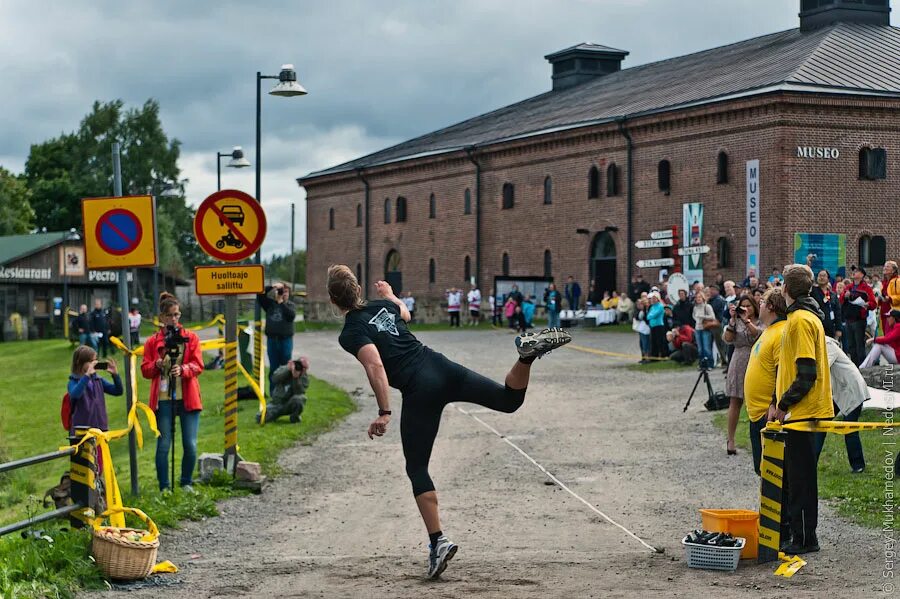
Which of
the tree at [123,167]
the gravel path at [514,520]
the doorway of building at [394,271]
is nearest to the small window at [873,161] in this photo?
the gravel path at [514,520]

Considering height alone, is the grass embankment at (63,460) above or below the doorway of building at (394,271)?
below

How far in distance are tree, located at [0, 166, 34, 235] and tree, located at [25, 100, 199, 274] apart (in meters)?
1.61

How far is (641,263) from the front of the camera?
155 feet

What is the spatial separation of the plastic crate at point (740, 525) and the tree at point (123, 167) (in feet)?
271

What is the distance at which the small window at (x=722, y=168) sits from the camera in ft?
149

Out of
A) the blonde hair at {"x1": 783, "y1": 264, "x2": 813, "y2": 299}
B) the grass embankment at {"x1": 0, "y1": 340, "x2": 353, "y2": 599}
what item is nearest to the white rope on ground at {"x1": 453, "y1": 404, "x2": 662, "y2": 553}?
the blonde hair at {"x1": 783, "y1": 264, "x2": 813, "y2": 299}

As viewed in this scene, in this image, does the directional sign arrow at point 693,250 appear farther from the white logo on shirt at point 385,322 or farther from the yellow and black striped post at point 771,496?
the white logo on shirt at point 385,322

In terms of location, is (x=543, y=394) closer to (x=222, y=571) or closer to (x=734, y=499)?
(x=734, y=499)

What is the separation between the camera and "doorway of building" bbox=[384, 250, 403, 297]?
6481cm

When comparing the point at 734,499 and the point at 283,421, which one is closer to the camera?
the point at 734,499

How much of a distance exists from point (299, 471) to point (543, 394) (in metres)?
A: 9.29

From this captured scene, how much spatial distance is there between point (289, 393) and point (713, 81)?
32174 millimetres

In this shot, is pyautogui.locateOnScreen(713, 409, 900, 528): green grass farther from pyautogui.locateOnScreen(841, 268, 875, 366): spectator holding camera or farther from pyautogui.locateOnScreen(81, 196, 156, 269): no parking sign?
pyautogui.locateOnScreen(81, 196, 156, 269): no parking sign

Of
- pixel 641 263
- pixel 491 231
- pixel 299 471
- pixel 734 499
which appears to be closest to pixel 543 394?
pixel 299 471
